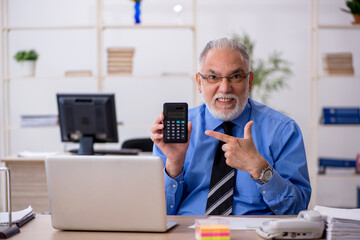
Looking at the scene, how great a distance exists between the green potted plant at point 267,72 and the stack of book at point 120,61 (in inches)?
39.0

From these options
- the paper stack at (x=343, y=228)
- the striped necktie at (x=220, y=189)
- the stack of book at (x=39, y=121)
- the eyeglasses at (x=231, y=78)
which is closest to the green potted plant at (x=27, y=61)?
the stack of book at (x=39, y=121)

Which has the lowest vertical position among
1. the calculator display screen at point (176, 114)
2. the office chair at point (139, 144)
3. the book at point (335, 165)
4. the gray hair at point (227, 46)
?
the book at point (335, 165)

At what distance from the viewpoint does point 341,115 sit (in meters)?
4.46

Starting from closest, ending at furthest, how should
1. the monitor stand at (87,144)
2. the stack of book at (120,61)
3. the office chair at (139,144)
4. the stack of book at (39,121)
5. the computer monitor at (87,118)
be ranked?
the computer monitor at (87,118), the monitor stand at (87,144), the office chair at (139,144), the stack of book at (39,121), the stack of book at (120,61)

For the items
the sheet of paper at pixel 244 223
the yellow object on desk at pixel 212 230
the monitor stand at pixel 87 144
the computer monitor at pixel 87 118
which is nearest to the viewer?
the yellow object on desk at pixel 212 230

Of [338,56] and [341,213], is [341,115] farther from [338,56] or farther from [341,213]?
[341,213]

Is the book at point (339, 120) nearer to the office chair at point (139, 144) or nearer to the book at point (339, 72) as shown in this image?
the book at point (339, 72)

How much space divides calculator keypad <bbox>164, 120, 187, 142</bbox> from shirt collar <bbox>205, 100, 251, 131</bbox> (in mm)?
343

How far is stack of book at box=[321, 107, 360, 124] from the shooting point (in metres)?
4.43

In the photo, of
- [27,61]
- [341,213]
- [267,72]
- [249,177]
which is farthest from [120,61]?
[341,213]

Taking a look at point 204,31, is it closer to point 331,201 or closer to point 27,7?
point 27,7

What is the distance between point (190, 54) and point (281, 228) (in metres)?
3.78

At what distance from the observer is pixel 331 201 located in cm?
509

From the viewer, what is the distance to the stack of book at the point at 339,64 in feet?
14.6
